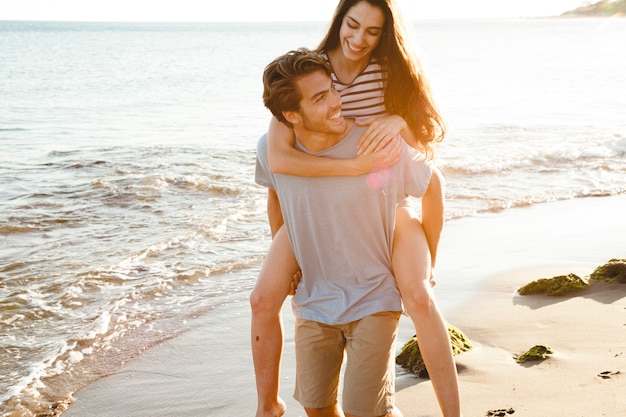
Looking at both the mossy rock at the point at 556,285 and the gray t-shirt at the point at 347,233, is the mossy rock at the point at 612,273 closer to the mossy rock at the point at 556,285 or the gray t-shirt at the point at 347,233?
the mossy rock at the point at 556,285

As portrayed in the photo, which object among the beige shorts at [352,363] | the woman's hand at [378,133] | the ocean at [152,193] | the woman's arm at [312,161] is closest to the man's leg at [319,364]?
the beige shorts at [352,363]

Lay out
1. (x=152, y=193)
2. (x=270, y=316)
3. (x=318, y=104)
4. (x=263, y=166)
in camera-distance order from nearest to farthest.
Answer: (x=318, y=104)
(x=270, y=316)
(x=263, y=166)
(x=152, y=193)

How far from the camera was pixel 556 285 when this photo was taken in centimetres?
569

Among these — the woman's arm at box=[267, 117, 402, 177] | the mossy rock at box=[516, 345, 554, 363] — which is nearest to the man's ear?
the woman's arm at box=[267, 117, 402, 177]

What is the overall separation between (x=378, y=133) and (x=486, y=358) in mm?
1930

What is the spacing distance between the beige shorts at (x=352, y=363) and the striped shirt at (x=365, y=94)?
3.50 feet

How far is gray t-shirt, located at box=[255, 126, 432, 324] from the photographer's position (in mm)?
3330

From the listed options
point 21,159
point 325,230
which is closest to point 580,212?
point 325,230

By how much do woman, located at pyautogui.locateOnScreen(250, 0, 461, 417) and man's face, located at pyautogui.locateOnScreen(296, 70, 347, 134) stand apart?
15 cm

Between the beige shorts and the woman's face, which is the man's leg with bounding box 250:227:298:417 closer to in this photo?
the beige shorts

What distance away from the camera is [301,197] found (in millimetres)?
3402

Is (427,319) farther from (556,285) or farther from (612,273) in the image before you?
(612,273)

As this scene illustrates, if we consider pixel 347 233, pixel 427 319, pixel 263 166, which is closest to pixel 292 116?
pixel 263 166

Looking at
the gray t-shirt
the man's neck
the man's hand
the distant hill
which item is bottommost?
the distant hill
